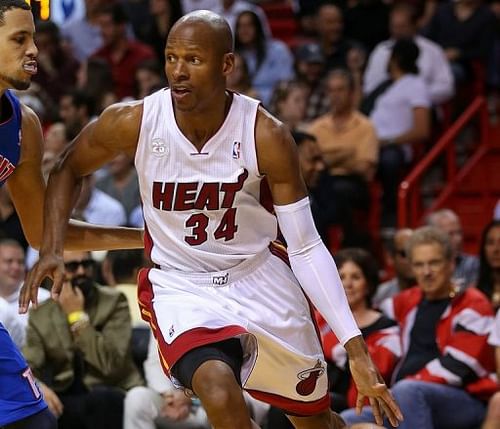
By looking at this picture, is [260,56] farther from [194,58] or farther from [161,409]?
[194,58]

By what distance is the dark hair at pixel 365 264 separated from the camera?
7.29m

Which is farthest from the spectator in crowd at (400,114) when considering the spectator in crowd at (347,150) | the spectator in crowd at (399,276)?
the spectator in crowd at (399,276)

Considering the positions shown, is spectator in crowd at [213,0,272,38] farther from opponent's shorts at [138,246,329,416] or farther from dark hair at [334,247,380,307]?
opponent's shorts at [138,246,329,416]

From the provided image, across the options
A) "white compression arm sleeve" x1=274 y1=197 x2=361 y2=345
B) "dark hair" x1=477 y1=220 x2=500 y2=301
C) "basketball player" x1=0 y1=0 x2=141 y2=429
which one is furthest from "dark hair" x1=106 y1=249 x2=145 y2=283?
"white compression arm sleeve" x1=274 y1=197 x2=361 y2=345

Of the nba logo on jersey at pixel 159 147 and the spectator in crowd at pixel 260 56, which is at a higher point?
the nba logo on jersey at pixel 159 147

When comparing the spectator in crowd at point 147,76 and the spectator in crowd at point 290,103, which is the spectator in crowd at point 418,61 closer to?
the spectator in crowd at point 290,103

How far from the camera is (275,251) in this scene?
5.10m

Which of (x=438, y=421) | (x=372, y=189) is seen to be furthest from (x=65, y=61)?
(x=438, y=421)

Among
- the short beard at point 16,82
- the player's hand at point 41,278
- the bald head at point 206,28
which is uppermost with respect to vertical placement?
the bald head at point 206,28

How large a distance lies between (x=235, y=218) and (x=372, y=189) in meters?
4.92

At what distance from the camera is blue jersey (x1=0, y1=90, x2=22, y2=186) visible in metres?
4.92

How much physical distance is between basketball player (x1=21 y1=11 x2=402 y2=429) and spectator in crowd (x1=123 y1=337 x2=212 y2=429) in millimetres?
2039

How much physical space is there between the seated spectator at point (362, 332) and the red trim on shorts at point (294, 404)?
5.76 feet

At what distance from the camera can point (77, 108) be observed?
10547 mm
